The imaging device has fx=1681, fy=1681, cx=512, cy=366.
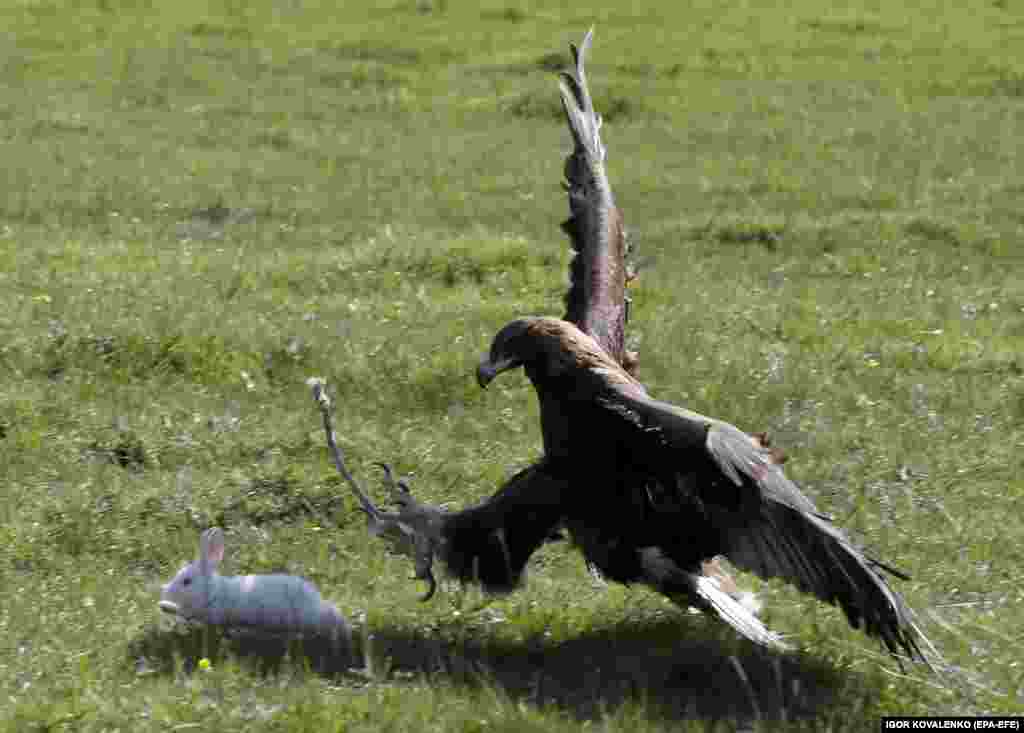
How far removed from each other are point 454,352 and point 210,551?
2.95 m

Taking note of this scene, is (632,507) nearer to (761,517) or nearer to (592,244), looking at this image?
(761,517)

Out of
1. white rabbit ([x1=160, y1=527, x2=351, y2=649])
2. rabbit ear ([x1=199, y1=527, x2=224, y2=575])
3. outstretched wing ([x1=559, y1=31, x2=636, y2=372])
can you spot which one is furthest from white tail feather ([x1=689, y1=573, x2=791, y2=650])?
rabbit ear ([x1=199, y1=527, x2=224, y2=575])

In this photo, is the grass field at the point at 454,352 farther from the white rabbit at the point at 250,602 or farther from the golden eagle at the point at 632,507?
the golden eagle at the point at 632,507

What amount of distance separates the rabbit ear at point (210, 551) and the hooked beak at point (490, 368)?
105 centimetres

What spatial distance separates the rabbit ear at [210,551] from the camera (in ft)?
18.1

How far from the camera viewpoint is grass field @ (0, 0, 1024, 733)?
507cm

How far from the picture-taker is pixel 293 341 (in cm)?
850

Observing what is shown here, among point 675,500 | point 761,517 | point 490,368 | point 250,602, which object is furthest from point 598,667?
point 250,602

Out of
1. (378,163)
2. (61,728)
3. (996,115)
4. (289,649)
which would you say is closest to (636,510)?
(289,649)

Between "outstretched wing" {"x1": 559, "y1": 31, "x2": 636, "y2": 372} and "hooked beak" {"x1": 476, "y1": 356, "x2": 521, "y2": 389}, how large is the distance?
66 centimetres

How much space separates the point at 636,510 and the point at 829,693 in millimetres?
784

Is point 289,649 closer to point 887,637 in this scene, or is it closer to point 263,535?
point 263,535

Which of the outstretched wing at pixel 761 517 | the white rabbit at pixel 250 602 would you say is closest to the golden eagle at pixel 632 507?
the outstretched wing at pixel 761 517

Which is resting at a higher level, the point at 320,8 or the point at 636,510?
the point at 320,8
